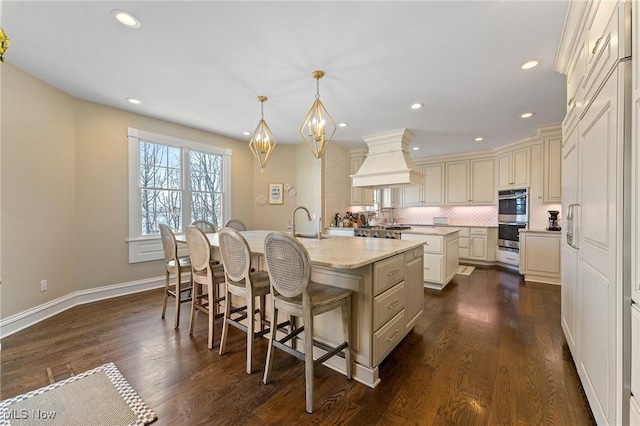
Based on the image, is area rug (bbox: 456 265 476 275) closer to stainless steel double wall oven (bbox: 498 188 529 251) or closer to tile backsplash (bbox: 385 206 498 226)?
stainless steel double wall oven (bbox: 498 188 529 251)

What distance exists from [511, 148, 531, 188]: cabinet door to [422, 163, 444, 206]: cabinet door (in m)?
1.49

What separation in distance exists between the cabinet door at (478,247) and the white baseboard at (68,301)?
6.14 meters

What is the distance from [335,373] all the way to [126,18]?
3.08 meters

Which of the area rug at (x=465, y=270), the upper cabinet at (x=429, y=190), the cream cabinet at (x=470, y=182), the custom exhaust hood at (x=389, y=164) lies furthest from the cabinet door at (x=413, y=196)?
the custom exhaust hood at (x=389, y=164)

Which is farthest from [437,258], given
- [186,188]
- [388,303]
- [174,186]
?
[174,186]

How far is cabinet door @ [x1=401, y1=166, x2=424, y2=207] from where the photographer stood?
6.48 m

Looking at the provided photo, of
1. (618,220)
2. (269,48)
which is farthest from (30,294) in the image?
Result: (618,220)

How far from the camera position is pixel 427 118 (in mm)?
3805

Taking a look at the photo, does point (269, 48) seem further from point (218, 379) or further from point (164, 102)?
point (218, 379)

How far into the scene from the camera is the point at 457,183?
6031mm

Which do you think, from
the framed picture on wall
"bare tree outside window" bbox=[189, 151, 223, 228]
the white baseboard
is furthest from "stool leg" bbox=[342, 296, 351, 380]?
the framed picture on wall

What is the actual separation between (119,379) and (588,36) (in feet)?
12.8

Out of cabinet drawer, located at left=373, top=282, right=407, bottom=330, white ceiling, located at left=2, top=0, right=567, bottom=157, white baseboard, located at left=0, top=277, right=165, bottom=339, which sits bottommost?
white baseboard, located at left=0, top=277, right=165, bottom=339

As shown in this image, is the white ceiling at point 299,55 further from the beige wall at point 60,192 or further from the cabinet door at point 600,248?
the cabinet door at point 600,248
